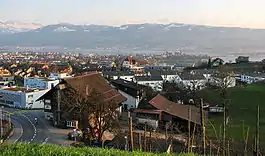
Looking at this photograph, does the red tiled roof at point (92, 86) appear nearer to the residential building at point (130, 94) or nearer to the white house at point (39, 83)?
the residential building at point (130, 94)

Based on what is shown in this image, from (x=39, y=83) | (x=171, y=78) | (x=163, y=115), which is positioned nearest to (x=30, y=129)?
(x=163, y=115)

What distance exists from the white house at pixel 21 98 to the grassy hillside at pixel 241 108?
15.5m

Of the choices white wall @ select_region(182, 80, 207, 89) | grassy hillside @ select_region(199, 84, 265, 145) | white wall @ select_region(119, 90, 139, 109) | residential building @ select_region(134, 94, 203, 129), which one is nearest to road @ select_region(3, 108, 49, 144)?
residential building @ select_region(134, 94, 203, 129)

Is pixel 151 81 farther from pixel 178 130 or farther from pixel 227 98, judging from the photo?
A: pixel 178 130

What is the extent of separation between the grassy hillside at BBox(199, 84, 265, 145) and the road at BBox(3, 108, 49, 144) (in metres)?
8.52

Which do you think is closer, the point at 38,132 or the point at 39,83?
the point at 38,132

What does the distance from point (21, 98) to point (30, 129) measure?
14.4m

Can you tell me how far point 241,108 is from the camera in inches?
994

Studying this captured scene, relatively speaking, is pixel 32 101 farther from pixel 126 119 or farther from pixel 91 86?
pixel 126 119

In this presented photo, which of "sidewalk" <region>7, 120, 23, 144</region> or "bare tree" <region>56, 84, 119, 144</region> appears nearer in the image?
"bare tree" <region>56, 84, 119, 144</region>

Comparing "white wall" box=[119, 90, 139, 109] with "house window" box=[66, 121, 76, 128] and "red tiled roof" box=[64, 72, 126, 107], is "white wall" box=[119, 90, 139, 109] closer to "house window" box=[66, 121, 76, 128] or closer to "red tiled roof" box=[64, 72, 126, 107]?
"red tiled roof" box=[64, 72, 126, 107]

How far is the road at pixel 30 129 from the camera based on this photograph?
18609mm

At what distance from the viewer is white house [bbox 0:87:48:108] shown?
34.8 m

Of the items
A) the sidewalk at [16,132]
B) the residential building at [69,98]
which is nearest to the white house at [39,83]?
the residential building at [69,98]
